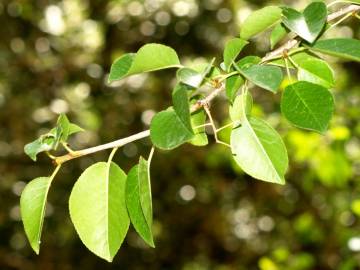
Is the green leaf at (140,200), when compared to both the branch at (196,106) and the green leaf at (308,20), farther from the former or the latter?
the green leaf at (308,20)

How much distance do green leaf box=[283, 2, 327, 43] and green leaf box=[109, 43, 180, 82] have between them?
6.5 inches

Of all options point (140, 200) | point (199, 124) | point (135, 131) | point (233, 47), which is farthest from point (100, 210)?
point (135, 131)

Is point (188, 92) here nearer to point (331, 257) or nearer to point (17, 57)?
point (331, 257)

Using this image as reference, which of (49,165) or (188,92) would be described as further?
(49,165)

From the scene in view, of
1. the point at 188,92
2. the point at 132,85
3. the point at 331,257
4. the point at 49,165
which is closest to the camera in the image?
the point at 188,92

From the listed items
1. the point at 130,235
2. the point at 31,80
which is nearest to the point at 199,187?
the point at 130,235

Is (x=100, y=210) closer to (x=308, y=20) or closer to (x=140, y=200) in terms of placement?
(x=140, y=200)

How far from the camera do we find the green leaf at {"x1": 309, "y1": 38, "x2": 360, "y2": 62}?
2.42 feet

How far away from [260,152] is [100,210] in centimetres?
23

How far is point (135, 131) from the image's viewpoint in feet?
11.3

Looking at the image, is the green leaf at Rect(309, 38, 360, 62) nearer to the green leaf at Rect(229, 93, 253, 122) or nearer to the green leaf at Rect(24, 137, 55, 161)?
the green leaf at Rect(229, 93, 253, 122)

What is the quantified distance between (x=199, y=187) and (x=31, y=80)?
1.16 metres

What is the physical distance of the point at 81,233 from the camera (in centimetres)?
79

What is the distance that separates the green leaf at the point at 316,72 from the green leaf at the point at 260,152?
11 centimetres
